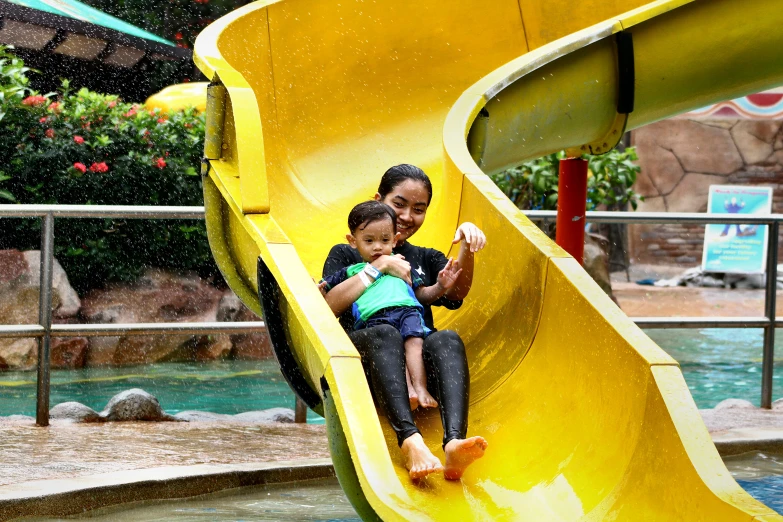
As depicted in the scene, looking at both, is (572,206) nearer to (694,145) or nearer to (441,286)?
(441,286)

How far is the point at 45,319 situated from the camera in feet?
14.4

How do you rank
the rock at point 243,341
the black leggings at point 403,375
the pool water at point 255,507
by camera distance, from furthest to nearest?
1. the rock at point 243,341
2. the pool water at point 255,507
3. the black leggings at point 403,375

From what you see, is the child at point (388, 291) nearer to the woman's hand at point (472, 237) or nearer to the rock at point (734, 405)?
the woman's hand at point (472, 237)

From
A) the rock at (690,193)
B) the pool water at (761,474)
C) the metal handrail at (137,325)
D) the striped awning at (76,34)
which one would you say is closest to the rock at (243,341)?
the metal handrail at (137,325)

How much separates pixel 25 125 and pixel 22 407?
236cm

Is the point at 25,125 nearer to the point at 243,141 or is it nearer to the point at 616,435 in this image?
the point at 243,141

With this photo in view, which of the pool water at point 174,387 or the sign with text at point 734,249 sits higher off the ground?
the sign with text at point 734,249

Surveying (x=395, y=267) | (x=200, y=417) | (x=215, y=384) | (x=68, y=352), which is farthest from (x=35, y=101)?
(x=395, y=267)

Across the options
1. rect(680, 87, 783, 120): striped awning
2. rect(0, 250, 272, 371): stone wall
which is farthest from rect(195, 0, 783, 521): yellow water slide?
rect(680, 87, 783, 120): striped awning

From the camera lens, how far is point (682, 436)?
2182 mm

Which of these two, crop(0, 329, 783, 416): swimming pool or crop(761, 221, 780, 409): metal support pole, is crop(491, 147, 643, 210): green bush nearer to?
crop(0, 329, 783, 416): swimming pool

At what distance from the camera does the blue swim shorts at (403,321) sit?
116 inches

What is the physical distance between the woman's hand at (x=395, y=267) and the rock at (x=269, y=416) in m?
2.04

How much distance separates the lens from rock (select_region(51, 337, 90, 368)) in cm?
704
